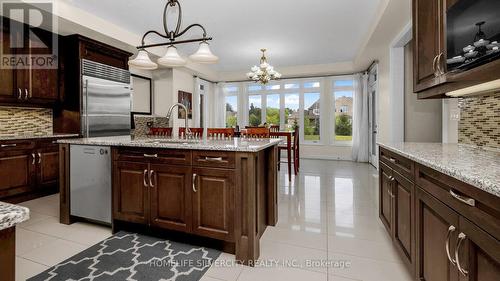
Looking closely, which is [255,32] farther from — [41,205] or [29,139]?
[41,205]

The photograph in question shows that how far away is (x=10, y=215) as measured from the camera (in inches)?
22.5

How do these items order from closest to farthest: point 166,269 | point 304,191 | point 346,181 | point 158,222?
point 166,269
point 158,222
point 304,191
point 346,181

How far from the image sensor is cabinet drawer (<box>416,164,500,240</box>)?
0.82 meters

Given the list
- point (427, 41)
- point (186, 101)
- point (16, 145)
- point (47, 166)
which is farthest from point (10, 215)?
point (186, 101)

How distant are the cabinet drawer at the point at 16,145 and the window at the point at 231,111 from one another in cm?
562

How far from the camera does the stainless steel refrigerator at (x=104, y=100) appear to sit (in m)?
3.99

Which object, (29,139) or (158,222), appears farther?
(29,139)

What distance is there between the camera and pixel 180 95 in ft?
21.1

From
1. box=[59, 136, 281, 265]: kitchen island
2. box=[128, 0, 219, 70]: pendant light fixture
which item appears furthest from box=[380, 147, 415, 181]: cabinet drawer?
box=[128, 0, 219, 70]: pendant light fixture

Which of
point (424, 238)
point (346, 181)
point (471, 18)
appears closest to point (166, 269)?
point (424, 238)

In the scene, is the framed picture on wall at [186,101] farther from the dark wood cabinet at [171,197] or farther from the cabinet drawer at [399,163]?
the cabinet drawer at [399,163]

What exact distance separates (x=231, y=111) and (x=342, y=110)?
3.58 m

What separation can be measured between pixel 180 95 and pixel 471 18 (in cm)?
593

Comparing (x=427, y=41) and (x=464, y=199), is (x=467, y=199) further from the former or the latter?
(x=427, y=41)
